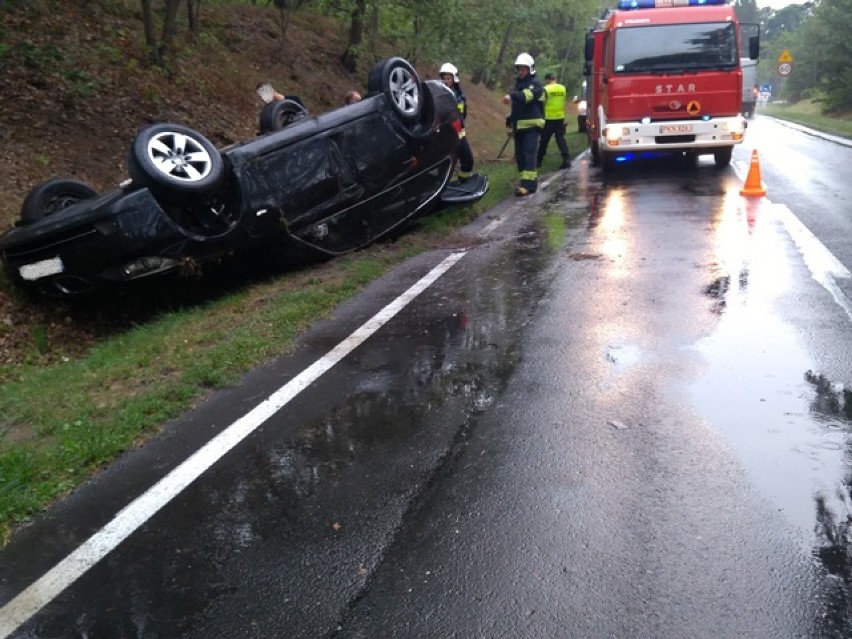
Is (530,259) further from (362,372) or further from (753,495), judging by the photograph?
(753,495)

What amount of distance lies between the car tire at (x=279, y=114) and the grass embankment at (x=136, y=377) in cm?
207

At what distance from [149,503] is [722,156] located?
13.9 meters

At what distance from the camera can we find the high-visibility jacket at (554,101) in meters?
16.0

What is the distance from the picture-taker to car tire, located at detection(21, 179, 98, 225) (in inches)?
290

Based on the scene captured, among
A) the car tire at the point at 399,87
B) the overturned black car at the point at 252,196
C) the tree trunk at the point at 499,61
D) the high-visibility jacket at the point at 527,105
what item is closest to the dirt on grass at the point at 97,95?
the overturned black car at the point at 252,196

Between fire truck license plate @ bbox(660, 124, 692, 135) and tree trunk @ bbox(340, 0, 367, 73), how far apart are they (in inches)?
258

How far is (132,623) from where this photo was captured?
293 centimetres

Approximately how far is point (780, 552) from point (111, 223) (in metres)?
5.48

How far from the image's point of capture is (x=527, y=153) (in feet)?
42.3

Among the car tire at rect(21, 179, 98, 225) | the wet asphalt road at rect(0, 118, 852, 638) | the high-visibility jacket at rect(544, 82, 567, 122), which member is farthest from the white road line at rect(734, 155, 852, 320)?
the car tire at rect(21, 179, 98, 225)

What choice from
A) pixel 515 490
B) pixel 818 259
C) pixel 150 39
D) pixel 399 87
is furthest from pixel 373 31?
pixel 515 490

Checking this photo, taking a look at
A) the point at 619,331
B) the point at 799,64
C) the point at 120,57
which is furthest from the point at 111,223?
the point at 799,64

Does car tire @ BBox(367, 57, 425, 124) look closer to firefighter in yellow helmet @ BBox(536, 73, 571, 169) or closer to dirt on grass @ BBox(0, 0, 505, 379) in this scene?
dirt on grass @ BBox(0, 0, 505, 379)

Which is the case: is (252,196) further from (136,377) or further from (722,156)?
(722,156)
